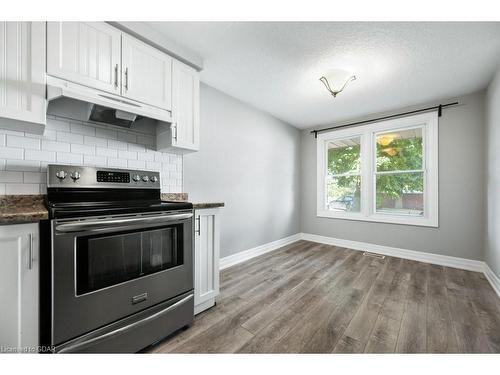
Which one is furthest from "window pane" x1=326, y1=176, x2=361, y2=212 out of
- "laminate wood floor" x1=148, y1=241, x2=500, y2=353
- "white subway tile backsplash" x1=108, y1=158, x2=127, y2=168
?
"white subway tile backsplash" x1=108, y1=158, x2=127, y2=168

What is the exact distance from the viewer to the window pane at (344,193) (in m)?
4.01

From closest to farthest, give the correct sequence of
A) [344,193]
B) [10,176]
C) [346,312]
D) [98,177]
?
[10,176]
[98,177]
[346,312]
[344,193]

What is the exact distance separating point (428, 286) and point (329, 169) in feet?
8.16

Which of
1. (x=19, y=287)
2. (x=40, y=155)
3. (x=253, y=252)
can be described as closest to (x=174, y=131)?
(x=40, y=155)

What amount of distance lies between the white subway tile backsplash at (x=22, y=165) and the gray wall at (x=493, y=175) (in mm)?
4221

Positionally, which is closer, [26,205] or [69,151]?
[26,205]

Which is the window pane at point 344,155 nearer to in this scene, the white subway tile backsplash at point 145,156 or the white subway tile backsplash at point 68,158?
the white subway tile backsplash at point 145,156

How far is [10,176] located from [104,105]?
77 centimetres

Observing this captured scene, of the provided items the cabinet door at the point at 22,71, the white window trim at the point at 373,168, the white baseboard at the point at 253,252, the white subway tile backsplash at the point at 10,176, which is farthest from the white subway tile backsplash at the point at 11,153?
the white window trim at the point at 373,168

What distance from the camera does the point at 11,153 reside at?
146 centimetres

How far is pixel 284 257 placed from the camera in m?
3.38

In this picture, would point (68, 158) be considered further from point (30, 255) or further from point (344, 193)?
point (344, 193)
